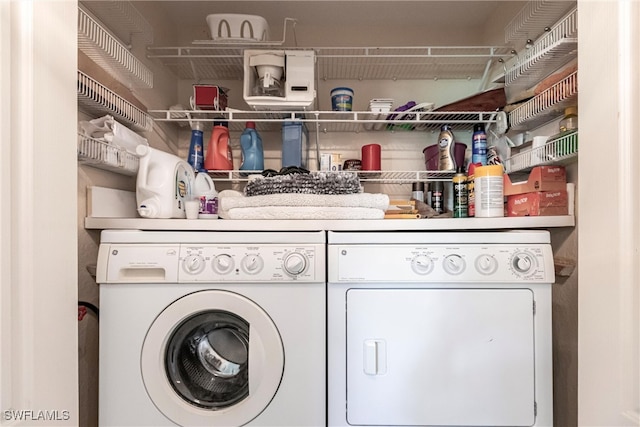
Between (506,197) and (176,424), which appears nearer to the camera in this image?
(176,424)

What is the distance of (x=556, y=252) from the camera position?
131 cm

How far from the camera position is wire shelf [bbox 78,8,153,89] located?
1.13 meters

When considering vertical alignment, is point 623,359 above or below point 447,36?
below

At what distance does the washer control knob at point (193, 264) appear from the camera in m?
1.07

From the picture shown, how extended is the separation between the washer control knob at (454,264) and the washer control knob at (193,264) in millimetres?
763

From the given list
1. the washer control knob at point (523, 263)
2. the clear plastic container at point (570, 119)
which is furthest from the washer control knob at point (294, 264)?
the clear plastic container at point (570, 119)

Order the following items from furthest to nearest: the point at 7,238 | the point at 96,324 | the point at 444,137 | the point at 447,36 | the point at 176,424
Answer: the point at 447,36, the point at 444,137, the point at 96,324, the point at 176,424, the point at 7,238

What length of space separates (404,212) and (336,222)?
1.28 feet

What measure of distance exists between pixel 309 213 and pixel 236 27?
94 cm

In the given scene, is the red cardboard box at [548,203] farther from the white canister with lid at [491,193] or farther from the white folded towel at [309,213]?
the white folded towel at [309,213]

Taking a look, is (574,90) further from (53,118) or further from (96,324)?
(96,324)

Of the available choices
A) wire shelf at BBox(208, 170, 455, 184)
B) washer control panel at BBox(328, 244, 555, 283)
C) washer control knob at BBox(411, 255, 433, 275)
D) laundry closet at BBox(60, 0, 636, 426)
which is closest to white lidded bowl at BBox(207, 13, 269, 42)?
laundry closet at BBox(60, 0, 636, 426)

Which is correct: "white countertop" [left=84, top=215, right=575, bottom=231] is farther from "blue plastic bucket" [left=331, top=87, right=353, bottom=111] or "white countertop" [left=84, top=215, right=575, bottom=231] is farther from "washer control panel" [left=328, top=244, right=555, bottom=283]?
"blue plastic bucket" [left=331, top=87, right=353, bottom=111]

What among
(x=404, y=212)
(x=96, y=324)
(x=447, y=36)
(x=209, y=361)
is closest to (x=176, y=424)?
(x=209, y=361)
